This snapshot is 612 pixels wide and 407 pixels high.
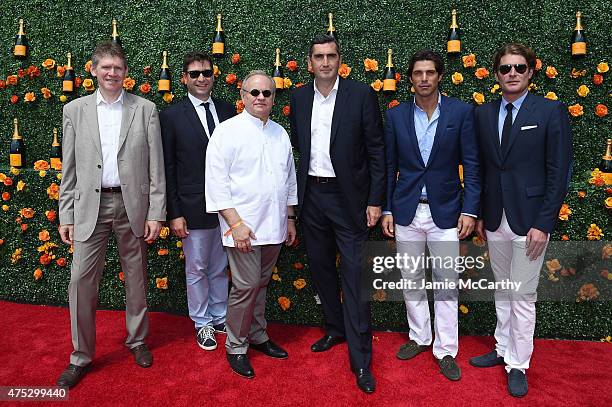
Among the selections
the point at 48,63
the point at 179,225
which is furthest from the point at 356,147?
the point at 48,63

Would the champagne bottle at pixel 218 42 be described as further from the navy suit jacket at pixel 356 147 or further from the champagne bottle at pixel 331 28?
the navy suit jacket at pixel 356 147

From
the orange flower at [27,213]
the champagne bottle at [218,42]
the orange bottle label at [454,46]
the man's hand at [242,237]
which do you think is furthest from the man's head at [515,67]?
the orange flower at [27,213]

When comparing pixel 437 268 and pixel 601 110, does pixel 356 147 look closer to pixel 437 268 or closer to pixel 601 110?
pixel 437 268

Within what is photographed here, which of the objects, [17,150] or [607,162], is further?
[17,150]

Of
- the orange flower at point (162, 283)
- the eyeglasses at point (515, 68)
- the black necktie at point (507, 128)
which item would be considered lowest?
the orange flower at point (162, 283)

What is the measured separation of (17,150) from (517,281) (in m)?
5.19

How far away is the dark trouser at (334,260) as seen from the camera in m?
3.03

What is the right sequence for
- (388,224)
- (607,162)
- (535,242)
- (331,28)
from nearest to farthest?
(535,242), (388,224), (607,162), (331,28)

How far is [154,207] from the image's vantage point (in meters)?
3.14

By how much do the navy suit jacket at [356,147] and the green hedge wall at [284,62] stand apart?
1.18 m

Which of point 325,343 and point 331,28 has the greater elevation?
point 331,28

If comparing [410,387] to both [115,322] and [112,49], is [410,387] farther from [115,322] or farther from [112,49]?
[112,49]

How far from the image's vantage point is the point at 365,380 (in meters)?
2.93

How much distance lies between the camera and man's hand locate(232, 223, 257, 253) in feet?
9.50
